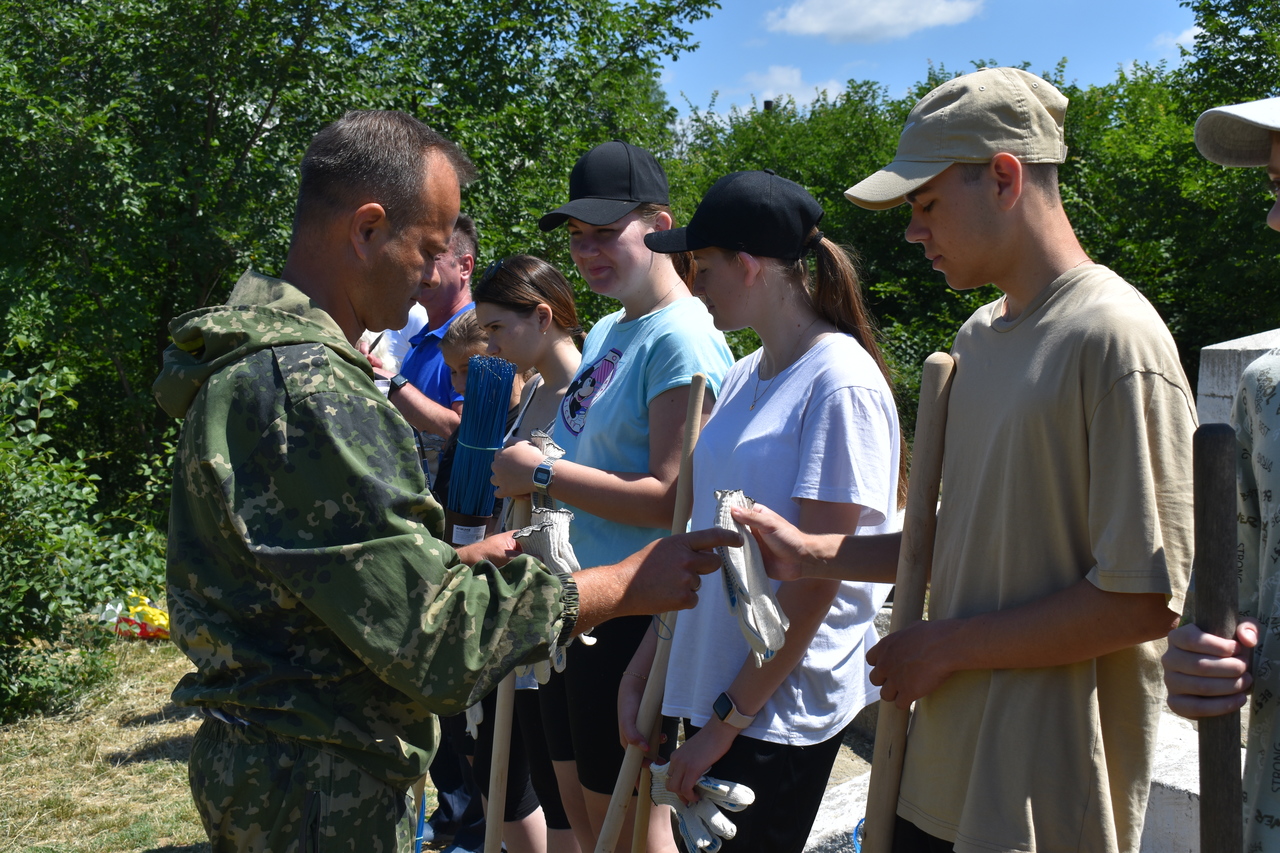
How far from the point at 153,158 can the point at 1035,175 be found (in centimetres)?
849

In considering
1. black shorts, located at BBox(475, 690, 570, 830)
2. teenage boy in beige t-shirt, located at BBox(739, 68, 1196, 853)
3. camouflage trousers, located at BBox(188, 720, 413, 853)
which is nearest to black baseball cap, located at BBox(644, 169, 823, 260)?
teenage boy in beige t-shirt, located at BBox(739, 68, 1196, 853)

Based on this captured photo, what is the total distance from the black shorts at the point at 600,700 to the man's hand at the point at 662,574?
0.82 metres

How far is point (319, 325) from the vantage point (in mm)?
1911

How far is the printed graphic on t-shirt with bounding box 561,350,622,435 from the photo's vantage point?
3184mm

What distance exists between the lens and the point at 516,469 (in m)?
3.03

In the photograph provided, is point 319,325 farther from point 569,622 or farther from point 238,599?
point 569,622

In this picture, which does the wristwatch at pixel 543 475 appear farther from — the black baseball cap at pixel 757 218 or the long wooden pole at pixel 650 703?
the black baseball cap at pixel 757 218

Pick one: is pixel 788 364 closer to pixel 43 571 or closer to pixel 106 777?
pixel 106 777

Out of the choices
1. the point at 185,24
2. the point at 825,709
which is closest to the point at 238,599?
the point at 825,709

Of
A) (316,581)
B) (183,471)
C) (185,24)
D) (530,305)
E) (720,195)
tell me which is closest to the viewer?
(316,581)

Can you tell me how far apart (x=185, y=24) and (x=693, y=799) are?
8303mm

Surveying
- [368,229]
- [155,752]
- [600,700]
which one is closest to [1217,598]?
[368,229]

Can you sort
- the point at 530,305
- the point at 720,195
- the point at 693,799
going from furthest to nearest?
the point at 530,305 → the point at 720,195 → the point at 693,799

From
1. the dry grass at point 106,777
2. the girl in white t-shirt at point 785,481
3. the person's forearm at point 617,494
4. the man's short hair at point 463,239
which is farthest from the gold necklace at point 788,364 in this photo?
the dry grass at point 106,777
